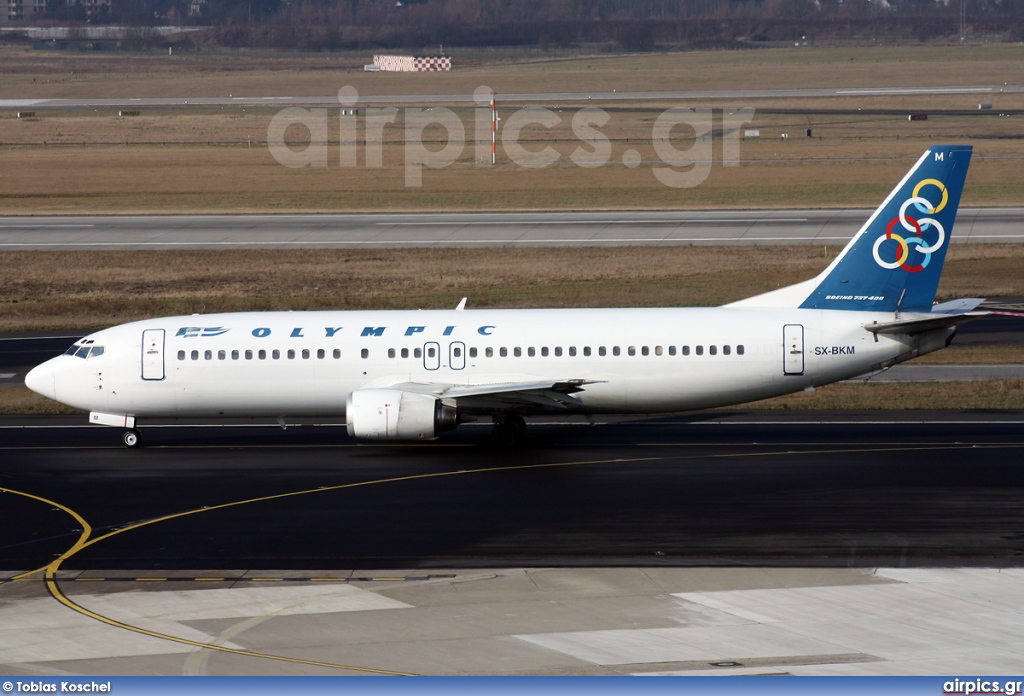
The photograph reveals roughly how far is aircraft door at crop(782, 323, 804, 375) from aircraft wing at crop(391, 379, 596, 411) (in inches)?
208

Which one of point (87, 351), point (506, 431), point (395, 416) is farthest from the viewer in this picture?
point (87, 351)

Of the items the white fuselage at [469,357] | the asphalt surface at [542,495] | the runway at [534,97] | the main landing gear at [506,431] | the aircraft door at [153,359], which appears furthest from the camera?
the runway at [534,97]

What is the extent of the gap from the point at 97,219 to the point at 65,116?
79.6 meters

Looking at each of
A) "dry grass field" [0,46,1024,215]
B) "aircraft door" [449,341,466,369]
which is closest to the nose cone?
"aircraft door" [449,341,466,369]

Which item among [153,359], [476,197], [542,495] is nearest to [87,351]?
[153,359]

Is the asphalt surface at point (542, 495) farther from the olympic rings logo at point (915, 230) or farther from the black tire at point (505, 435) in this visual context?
the olympic rings logo at point (915, 230)

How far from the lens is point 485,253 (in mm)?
68688

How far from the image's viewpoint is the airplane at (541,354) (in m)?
33.8

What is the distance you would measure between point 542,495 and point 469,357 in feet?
21.6

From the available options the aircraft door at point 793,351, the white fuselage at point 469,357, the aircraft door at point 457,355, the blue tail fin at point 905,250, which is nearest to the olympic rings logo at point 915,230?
the blue tail fin at point 905,250

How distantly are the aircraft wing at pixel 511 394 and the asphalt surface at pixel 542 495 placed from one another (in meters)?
1.34

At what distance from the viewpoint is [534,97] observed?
173 metres

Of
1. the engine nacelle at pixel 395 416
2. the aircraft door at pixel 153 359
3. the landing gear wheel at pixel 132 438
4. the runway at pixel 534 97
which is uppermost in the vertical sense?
the runway at pixel 534 97

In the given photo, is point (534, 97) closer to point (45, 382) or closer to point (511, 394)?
point (45, 382)
